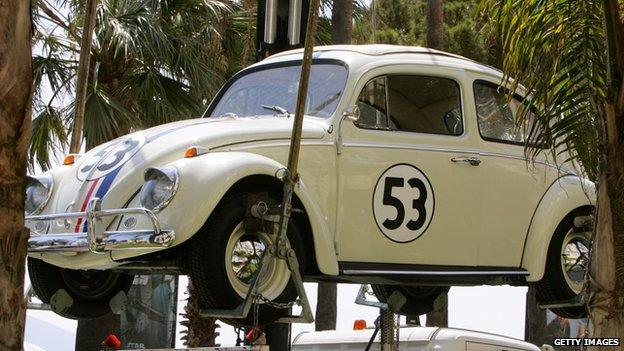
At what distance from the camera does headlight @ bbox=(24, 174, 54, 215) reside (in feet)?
26.3

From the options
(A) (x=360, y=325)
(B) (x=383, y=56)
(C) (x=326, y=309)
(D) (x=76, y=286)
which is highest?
(B) (x=383, y=56)

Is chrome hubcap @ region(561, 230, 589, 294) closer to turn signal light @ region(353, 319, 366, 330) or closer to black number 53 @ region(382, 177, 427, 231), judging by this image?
black number 53 @ region(382, 177, 427, 231)

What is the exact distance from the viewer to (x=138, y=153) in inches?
300

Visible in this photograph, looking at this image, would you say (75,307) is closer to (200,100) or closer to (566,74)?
(566,74)

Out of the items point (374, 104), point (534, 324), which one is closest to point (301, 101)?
point (374, 104)

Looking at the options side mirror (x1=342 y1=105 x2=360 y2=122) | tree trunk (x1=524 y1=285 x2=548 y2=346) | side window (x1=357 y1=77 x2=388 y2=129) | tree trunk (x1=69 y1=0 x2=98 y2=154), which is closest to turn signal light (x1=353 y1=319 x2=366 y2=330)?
side window (x1=357 y1=77 x2=388 y2=129)

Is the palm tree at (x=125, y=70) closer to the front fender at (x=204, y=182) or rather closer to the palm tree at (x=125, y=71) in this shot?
the palm tree at (x=125, y=71)

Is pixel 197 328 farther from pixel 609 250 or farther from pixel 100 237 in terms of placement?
pixel 609 250

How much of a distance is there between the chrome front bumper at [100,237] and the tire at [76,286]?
2.89ft

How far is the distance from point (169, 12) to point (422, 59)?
8782mm

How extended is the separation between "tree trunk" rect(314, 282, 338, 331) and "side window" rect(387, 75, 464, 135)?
9.60 m

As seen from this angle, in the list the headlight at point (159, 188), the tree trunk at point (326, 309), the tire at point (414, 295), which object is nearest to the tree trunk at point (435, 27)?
the tree trunk at point (326, 309)

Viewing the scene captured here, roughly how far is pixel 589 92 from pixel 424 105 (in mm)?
1310

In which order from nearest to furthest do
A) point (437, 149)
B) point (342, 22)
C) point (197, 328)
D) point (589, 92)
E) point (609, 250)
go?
1. point (609, 250)
2. point (589, 92)
3. point (437, 149)
4. point (197, 328)
5. point (342, 22)
